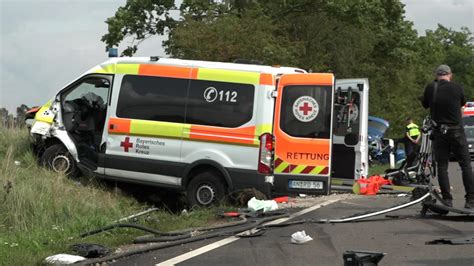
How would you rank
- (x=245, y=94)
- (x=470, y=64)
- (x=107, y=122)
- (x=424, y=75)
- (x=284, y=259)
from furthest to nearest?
(x=470, y=64)
(x=424, y=75)
(x=107, y=122)
(x=245, y=94)
(x=284, y=259)

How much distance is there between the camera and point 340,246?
6469mm

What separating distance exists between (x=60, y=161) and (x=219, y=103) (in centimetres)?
313

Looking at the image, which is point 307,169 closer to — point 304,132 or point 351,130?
point 304,132

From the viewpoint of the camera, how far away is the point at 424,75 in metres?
52.2

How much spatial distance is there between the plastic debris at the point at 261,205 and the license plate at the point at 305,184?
3.20 ft

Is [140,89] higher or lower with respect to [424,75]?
lower

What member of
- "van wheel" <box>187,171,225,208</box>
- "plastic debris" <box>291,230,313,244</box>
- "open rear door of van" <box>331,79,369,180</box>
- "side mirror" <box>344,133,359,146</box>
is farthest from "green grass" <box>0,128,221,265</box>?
"side mirror" <box>344,133,359,146</box>

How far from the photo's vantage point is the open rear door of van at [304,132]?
1010 cm

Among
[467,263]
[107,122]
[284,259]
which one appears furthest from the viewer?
[107,122]

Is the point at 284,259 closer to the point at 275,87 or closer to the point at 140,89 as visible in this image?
the point at 275,87

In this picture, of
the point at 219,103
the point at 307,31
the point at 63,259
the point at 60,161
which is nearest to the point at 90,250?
the point at 63,259

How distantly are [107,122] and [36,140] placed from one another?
1.54 metres

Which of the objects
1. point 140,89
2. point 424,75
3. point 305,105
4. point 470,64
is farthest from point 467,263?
point 470,64

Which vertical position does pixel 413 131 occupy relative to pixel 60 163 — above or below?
above
